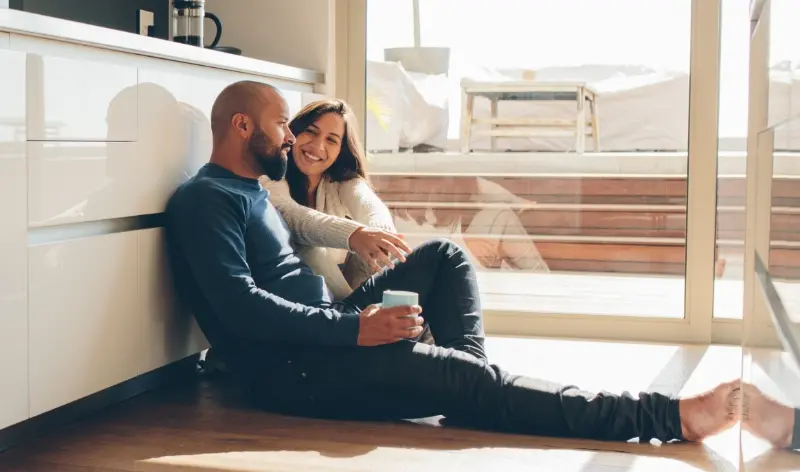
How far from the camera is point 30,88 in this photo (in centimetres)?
204

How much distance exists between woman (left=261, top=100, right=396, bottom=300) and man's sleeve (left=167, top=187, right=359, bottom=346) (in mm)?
494

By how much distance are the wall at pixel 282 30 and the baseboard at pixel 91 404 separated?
132 centimetres

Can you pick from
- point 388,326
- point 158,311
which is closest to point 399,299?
point 388,326

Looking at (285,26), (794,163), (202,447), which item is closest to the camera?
(794,163)

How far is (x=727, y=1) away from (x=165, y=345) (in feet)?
7.55

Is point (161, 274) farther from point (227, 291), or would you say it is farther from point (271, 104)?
point (271, 104)

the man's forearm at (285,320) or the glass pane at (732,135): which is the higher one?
the glass pane at (732,135)

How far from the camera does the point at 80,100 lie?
2211 mm

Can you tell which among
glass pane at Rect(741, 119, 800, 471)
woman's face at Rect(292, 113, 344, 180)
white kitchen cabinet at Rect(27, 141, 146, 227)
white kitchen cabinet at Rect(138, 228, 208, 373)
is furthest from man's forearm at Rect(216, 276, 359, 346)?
glass pane at Rect(741, 119, 800, 471)

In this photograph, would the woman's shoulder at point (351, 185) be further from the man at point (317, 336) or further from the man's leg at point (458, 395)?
the man's leg at point (458, 395)

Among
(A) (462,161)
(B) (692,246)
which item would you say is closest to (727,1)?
(B) (692,246)

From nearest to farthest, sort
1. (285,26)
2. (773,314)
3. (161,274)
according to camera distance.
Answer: (773,314), (161,274), (285,26)

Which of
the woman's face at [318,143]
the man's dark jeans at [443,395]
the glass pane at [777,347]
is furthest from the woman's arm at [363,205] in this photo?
the glass pane at [777,347]

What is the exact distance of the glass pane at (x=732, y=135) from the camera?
3.58 metres
